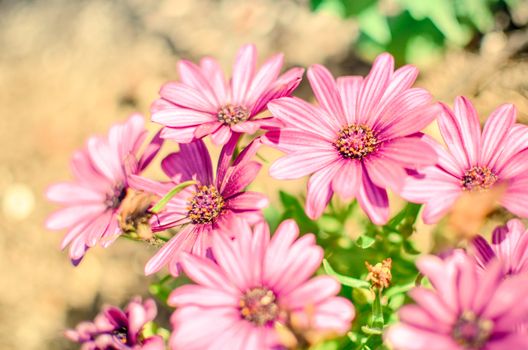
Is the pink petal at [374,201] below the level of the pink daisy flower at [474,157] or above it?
below

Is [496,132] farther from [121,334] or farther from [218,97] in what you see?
[121,334]

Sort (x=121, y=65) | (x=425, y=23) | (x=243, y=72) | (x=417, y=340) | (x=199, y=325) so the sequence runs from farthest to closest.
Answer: (x=121, y=65) < (x=425, y=23) < (x=243, y=72) < (x=199, y=325) < (x=417, y=340)

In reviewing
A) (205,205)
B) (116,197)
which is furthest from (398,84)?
(116,197)

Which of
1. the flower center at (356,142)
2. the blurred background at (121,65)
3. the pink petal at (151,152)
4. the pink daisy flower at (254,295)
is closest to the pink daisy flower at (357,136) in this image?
the flower center at (356,142)

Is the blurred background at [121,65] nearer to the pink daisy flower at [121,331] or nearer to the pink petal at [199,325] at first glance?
the pink daisy flower at [121,331]

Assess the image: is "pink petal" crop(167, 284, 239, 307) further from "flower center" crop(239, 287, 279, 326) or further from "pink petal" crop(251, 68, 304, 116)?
"pink petal" crop(251, 68, 304, 116)

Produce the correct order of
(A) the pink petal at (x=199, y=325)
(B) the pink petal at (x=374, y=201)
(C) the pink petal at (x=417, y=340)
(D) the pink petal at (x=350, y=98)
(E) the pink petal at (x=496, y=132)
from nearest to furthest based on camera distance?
1. (C) the pink petal at (x=417, y=340)
2. (A) the pink petal at (x=199, y=325)
3. (B) the pink petal at (x=374, y=201)
4. (E) the pink petal at (x=496, y=132)
5. (D) the pink petal at (x=350, y=98)
